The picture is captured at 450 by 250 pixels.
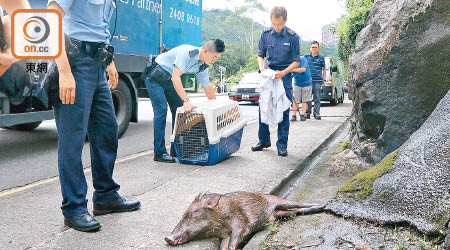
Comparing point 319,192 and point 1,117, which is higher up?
point 1,117

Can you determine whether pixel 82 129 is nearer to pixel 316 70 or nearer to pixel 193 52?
pixel 193 52

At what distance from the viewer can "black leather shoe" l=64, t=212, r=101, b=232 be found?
2951mm

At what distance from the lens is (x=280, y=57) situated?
18.6 feet

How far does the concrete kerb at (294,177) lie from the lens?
2.80m

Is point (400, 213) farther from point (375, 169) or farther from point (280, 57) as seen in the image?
point (280, 57)

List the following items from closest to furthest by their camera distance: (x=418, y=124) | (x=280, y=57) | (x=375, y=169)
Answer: (x=375, y=169), (x=418, y=124), (x=280, y=57)

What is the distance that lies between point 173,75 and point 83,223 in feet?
7.55

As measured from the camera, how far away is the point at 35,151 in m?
6.40

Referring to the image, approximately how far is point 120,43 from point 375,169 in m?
5.68

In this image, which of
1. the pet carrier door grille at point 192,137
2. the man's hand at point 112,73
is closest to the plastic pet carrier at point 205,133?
the pet carrier door grille at point 192,137

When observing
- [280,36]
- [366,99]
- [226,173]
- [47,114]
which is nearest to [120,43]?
[47,114]

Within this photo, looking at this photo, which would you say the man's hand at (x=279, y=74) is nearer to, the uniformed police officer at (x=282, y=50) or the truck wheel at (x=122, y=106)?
the uniformed police officer at (x=282, y=50)

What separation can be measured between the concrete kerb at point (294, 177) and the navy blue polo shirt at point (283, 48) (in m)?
1.28

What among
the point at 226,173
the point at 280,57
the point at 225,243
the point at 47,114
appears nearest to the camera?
the point at 225,243
